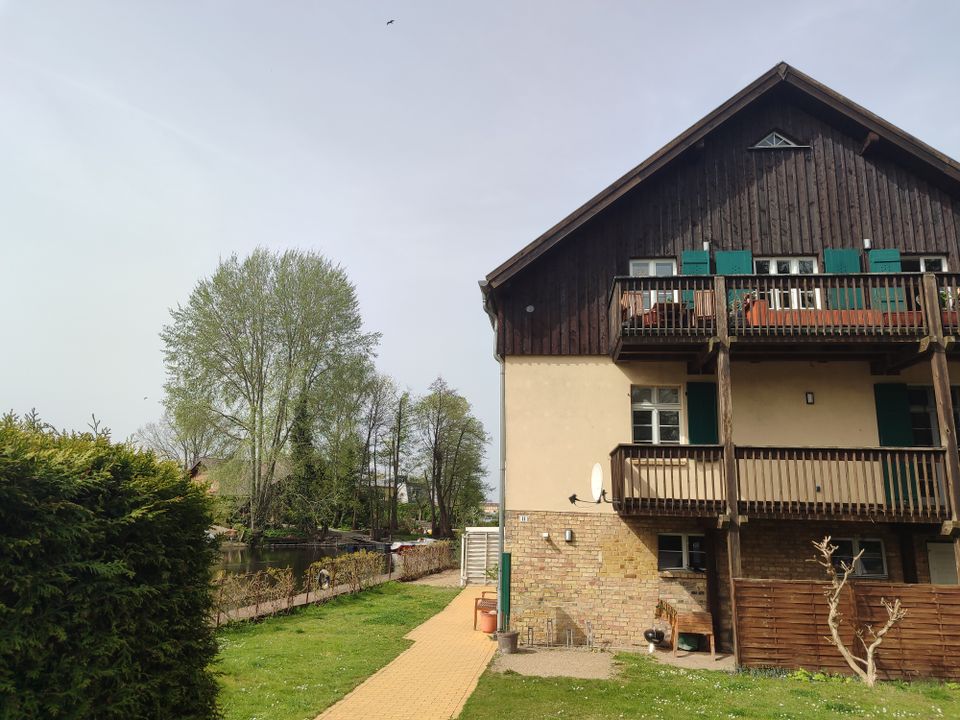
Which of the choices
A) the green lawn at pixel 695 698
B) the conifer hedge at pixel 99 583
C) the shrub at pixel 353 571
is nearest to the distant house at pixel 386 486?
the shrub at pixel 353 571

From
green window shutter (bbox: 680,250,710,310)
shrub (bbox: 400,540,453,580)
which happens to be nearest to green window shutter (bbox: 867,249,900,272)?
green window shutter (bbox: 680,250,710,310)

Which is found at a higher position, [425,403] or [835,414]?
[425,403]

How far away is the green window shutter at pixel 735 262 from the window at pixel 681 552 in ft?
17.6

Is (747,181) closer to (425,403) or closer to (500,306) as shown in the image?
(500,306)

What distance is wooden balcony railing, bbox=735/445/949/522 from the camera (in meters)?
11.3

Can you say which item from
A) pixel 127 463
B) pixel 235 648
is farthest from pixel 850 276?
pixel 235 648

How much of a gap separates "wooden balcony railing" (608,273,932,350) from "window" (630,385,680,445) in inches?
64.3

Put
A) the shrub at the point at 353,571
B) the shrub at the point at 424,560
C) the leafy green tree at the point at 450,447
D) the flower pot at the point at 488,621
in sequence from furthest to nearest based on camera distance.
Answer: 1. the leafy green tree at the point at 450,447
2. the shrub at the point at 424,560
3. the shrub at the point at 353,571
4. the flower pot at the point at 488,621

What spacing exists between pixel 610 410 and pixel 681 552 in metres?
3.03

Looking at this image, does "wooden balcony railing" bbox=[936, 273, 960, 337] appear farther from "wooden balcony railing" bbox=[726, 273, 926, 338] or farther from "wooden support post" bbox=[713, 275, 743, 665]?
"wooden support post" bbox=[713, 275, 743, 665]

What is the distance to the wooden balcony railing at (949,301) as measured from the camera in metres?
11.9

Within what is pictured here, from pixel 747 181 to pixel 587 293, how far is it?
4.26 metres

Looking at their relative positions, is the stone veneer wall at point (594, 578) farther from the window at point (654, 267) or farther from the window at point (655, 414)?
the window at point (654, 267)

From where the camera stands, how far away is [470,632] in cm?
1450
